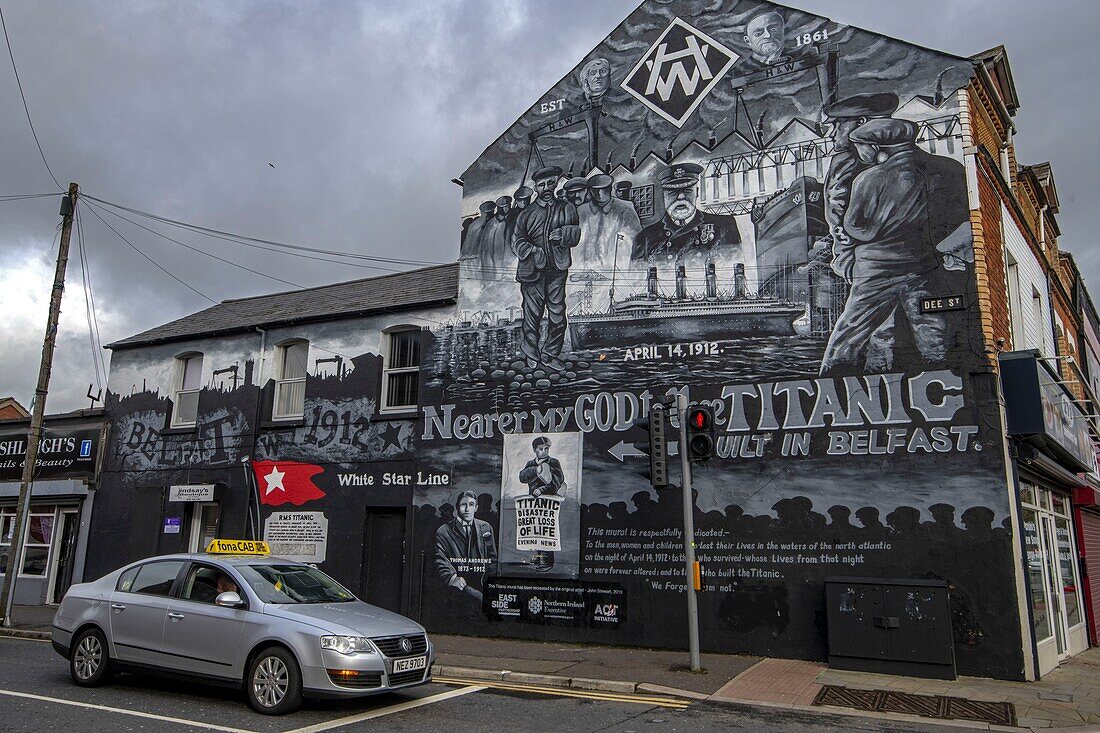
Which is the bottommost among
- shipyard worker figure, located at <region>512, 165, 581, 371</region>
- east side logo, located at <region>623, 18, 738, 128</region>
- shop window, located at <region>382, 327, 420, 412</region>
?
shop window, located at <region>382, 327, 420, 412</region>

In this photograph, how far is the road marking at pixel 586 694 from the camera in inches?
366

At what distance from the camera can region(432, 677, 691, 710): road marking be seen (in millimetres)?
9305

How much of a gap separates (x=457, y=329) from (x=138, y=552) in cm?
948

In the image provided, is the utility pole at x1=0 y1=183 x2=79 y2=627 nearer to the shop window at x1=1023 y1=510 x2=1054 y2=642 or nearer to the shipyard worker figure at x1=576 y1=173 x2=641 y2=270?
the shipyard worker figure at x1=576 y1=173 x2=641 y2=270

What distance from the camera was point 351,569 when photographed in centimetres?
1617

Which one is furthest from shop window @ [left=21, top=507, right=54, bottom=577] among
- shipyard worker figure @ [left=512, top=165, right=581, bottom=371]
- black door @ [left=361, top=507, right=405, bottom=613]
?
shipyard worker figure @ [left=512, top=165, right=581, bottom=371]

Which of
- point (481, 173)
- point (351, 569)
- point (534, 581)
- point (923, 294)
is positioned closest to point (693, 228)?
point (923, 294)

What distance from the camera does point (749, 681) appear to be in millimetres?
10406

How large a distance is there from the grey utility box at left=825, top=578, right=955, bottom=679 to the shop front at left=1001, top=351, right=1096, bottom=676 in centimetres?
145

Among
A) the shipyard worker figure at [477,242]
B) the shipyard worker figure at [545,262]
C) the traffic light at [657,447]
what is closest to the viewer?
the traffic light at [657,447]

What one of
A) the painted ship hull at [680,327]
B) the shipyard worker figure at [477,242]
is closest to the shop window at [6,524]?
the shipyard worker figure at [477,242]

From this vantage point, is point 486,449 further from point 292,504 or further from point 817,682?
point 817,682

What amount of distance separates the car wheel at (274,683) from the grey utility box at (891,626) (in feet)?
23.6

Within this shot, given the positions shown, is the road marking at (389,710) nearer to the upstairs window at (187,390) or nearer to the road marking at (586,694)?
the road marking at (586,694)
